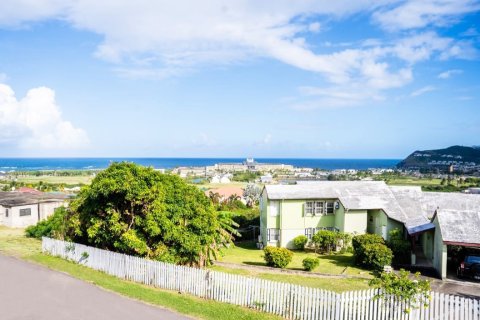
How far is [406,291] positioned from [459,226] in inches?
511

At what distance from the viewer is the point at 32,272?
21.9m

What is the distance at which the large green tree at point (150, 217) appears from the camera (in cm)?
2295

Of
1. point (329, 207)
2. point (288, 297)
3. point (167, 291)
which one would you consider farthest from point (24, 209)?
point (288, 297)

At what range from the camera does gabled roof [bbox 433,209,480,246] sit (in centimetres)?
2419

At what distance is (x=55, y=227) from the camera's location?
1180 inches

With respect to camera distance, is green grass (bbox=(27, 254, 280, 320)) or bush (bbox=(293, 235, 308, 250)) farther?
bush (bbox=(293, 235, 308, 250))

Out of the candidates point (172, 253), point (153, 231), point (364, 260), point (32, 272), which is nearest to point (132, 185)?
point (153, 231)

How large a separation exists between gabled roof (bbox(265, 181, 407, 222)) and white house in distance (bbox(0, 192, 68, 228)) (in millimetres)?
24948

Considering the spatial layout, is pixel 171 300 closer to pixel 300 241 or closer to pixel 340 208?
pixel 300 241

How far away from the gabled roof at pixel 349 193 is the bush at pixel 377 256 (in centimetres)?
687

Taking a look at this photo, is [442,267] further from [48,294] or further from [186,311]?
[48,294]

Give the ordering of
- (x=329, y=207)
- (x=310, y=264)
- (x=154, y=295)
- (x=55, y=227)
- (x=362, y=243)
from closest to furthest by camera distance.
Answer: (x=154, y=295) → (x=310, y=264) → (x=362, y=243) → (x=55, y=227) → (x=329, y=207)

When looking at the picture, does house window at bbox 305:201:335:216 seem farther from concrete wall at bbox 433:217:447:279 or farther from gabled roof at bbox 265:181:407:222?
concrete wall at bbox 433:217:447:279

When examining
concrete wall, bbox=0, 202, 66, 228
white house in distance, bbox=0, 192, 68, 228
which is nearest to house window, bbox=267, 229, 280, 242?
white house in distance, bbox=0, 192, 68, 228
